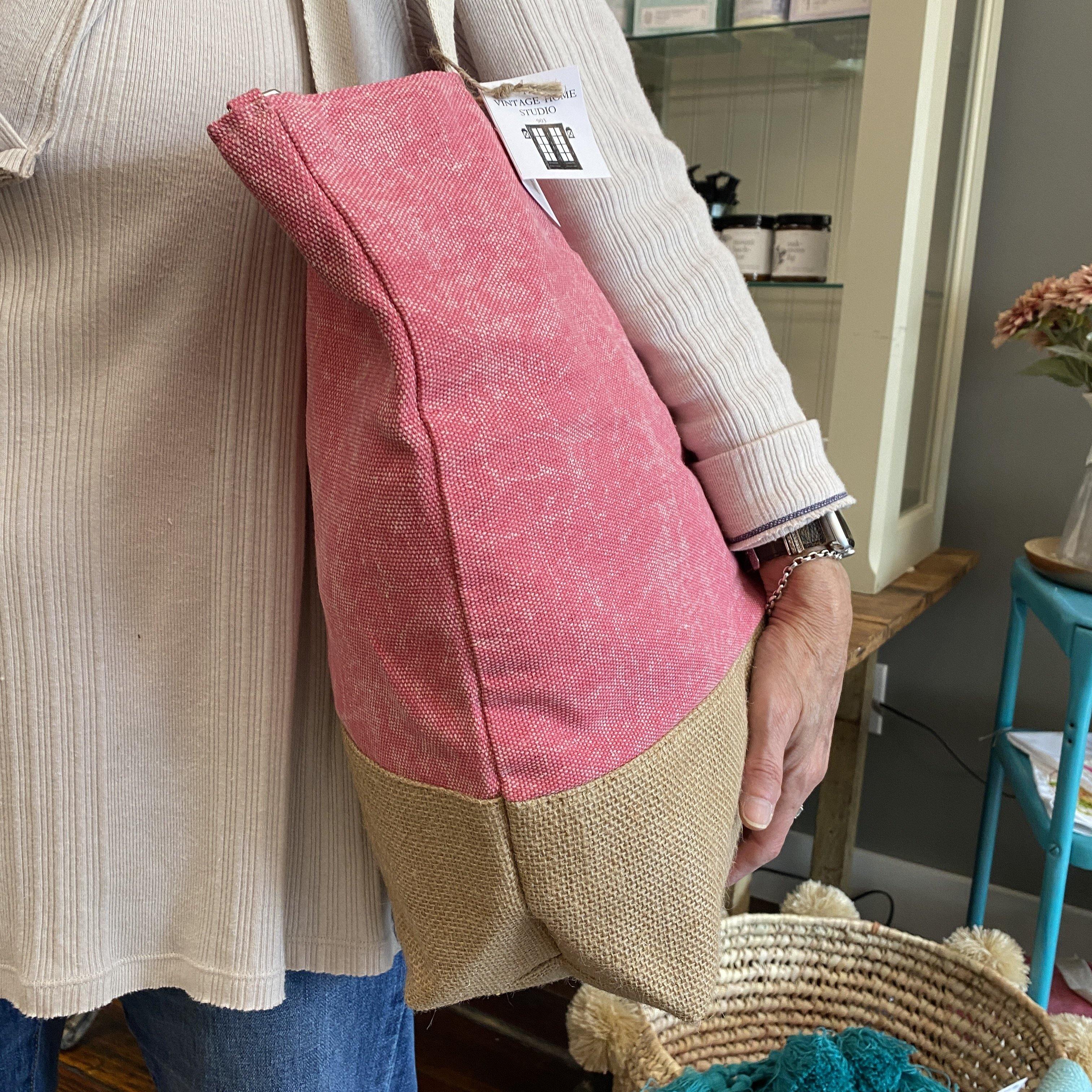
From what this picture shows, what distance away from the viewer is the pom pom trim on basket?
1011mm

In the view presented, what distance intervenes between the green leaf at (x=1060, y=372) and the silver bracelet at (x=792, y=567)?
2.80ft

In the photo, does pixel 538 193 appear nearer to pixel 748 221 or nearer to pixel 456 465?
pixel 456 465

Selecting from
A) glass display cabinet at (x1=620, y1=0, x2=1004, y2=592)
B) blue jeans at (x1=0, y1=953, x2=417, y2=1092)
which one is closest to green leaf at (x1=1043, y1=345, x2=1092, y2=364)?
glass display cabinet at (x1=620, y1=0, x2=1004, y2=592)

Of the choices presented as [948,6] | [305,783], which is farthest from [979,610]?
[305,783]

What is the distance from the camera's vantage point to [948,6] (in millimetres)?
1128

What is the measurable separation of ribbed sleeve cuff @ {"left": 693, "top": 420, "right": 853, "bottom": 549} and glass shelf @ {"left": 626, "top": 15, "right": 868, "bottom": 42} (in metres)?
0.95

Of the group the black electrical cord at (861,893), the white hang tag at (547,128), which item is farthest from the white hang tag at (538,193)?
the black electrical cord at (861,893)

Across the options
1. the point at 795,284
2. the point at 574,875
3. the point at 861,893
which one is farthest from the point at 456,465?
the point at 861,893

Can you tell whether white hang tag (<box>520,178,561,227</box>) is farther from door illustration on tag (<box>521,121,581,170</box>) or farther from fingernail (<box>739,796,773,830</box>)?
fingernail (<box>739,796,773,830</box>)

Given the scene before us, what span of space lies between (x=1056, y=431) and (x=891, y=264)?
1.61 feet

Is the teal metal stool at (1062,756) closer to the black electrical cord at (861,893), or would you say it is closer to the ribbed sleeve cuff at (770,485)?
the black electrical cord at (861,893)

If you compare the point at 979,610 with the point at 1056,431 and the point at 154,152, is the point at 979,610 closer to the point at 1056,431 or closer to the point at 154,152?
the point at 1056,431

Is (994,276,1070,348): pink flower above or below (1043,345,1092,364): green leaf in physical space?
above

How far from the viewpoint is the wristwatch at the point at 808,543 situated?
53 cm
